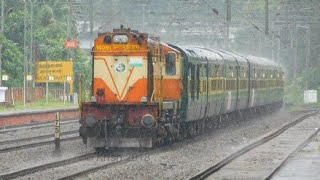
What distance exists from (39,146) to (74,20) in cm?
5206

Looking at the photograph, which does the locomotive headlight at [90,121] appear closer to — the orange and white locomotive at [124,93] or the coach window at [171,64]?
the orange and white locomotive at [124,93]

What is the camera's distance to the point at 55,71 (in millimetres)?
60062

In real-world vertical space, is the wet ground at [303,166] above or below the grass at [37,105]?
below

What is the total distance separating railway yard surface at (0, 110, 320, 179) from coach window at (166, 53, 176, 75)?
7.08ft

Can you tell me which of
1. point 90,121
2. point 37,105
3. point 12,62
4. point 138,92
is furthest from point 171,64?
point 12,62

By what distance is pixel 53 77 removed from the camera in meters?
60.2

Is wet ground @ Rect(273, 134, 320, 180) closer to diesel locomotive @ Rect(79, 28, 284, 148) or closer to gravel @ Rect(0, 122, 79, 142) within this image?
diesel locomotive @ Rect(79, 28, 284, 148)

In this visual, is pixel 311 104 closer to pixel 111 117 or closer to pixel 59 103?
pixel 59 103

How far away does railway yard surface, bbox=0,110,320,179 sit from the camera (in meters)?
19.0

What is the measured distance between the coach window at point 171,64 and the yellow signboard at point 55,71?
32.8 m

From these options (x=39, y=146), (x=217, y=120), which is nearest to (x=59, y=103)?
(x=217, y=120)

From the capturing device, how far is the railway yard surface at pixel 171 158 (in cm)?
1900

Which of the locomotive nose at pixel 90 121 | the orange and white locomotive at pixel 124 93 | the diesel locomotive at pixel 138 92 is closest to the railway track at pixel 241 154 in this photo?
the diesel locomotive at pixel 138 92

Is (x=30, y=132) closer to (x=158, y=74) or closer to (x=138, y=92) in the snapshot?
(x=158, y=74)
